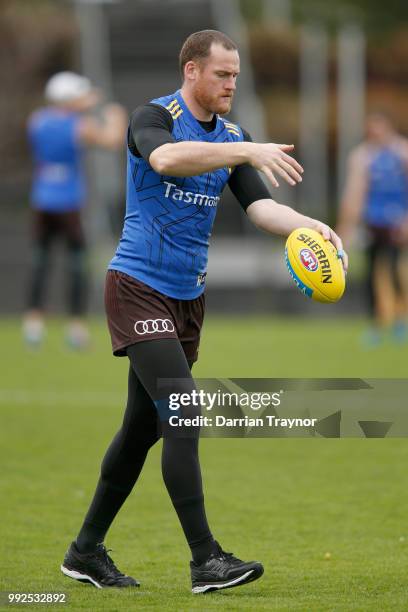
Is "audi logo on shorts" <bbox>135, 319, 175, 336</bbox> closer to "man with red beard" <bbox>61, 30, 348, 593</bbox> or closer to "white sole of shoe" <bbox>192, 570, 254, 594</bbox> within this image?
"man with red beard" <bbox>61, 30, 348, 593</bbox>

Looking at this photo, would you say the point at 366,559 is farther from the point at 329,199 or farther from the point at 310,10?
the point at 310,10

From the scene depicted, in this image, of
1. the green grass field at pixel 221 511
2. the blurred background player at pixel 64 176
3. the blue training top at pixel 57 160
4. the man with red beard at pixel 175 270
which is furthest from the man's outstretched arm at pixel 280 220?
the blue training top at pixel 57 160

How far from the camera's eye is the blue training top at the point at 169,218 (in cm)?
524

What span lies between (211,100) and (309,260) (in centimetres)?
74

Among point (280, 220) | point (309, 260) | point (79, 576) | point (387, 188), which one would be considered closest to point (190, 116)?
point (280, 220)

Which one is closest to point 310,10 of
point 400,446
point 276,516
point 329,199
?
point 329,199

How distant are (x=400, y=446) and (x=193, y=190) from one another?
4040 mm

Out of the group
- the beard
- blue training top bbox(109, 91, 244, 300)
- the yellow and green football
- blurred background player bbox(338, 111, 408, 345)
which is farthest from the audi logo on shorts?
blurred background player bbox(338, 111, 408, 345)

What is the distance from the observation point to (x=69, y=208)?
14844 millimetres

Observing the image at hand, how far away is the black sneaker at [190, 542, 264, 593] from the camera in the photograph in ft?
16.5

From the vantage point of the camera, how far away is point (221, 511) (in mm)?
6848

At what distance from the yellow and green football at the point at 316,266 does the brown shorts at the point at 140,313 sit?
514mm

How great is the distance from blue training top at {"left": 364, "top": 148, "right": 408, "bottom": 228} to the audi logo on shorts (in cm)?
1111

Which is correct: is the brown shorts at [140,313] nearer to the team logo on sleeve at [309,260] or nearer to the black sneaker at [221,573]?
the team logo on sleeve at [309,260]
